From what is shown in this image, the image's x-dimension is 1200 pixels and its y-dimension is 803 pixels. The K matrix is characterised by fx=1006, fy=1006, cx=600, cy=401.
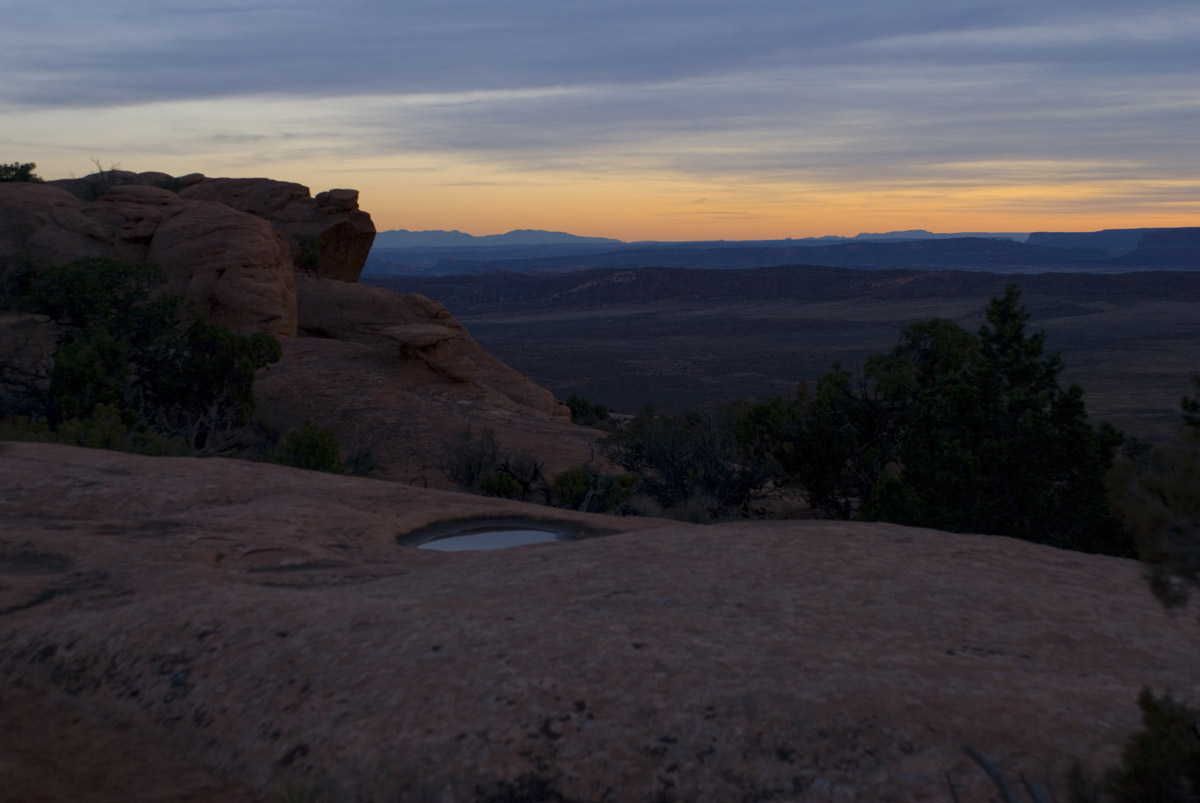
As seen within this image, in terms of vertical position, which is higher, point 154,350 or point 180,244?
point 180,244

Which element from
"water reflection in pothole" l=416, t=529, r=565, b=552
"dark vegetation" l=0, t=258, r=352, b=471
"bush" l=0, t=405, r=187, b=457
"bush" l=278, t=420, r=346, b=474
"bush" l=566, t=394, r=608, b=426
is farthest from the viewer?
"bush" l=566, t=394, r=608, b=426

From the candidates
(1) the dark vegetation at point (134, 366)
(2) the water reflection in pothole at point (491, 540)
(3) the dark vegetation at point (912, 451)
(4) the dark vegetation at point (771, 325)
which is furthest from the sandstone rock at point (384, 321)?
(2) the water reflection in pothole at point (491, 540)

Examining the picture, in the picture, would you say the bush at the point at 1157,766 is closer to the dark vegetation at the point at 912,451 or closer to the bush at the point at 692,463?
the dark vegetation at the point at 912,451

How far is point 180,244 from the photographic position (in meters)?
26.9

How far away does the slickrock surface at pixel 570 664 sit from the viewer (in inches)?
156

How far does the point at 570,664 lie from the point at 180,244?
2540cm

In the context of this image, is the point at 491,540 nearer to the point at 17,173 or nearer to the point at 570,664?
the point at 570,664

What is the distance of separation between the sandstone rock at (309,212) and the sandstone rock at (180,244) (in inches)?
228

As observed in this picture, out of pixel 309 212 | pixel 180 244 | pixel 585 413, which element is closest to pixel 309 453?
pixel 180 244

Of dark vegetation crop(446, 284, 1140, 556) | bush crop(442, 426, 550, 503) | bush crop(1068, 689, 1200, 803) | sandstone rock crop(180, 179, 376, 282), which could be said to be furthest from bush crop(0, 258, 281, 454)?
bush crop(1068, 689, 1200, 803)

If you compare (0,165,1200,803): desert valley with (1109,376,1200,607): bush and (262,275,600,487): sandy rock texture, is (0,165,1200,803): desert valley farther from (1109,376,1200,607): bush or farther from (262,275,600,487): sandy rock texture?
(262,275,600,487): sandy rock texture

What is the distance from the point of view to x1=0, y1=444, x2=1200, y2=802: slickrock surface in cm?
→ 396

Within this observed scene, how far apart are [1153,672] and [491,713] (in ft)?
10.8

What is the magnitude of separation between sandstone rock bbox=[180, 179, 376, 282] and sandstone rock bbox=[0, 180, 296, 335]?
19.0ft
